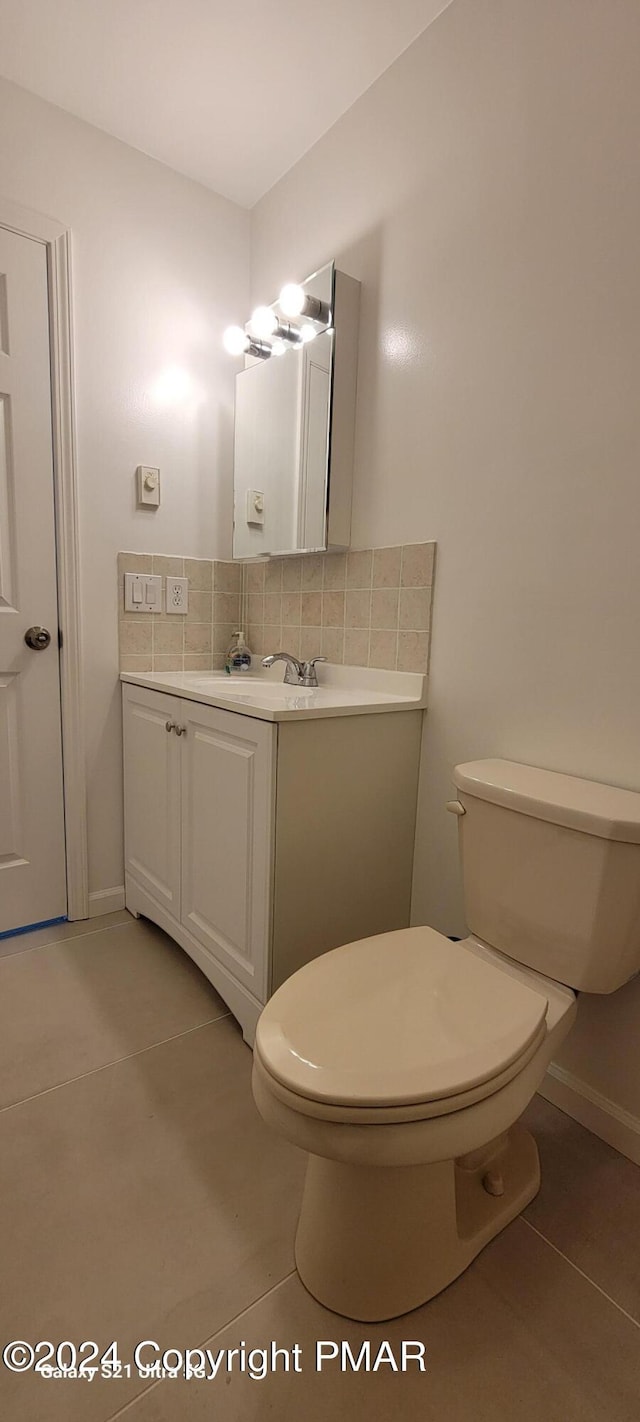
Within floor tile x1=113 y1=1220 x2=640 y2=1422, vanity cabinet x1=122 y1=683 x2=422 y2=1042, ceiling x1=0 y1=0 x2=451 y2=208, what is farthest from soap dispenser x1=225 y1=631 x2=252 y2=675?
floor tile x1=113 y1=1220 x2=640 y2=1422

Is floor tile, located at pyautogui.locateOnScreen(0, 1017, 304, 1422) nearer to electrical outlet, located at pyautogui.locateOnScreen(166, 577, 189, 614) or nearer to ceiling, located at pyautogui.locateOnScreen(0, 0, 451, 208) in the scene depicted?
electrical outlet, located at pyautogui.locateOnScreen(166, 577, 189, 614)

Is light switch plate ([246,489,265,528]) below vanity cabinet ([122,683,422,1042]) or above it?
above

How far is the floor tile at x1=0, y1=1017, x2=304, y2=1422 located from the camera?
823 millimetres

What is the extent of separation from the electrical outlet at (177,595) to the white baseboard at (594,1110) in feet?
5.19

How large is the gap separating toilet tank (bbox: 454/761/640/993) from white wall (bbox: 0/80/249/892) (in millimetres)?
1222

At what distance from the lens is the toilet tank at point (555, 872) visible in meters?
0.96

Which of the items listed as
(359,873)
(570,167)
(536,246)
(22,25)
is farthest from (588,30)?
(359,873)

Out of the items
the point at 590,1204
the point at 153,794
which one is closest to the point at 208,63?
the point at 153,794

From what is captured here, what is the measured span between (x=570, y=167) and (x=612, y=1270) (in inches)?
72.7

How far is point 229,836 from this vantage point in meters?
1.37

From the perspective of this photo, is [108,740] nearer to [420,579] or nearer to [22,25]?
[420,579]

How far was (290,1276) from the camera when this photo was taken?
0.90m

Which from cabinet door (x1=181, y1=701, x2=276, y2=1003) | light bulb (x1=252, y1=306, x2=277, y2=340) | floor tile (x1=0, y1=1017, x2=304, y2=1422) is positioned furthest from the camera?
light bulb (x1=252, y1=306, x2=277, y2=340)

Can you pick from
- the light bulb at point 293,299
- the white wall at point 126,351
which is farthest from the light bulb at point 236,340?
the light bulb at point 293,299
